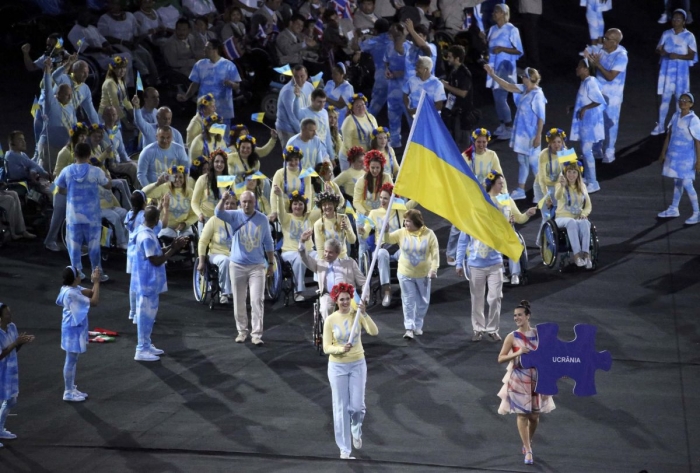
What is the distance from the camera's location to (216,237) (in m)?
16.3

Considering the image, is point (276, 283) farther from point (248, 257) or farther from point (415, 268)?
point (415, 268)

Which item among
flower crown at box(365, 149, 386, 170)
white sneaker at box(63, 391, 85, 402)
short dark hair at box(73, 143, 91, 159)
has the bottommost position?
white sneaker at box(63, 391, 85, 402)

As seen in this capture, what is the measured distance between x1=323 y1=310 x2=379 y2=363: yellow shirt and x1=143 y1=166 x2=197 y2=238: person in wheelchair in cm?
565

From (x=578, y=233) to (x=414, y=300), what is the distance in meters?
3.12

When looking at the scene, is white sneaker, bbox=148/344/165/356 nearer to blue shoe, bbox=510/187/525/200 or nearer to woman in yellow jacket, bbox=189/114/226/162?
woman in yellow jacket, bbox=189/114/226/162

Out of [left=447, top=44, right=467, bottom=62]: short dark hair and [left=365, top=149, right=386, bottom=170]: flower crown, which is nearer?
[left=365, top=149, right=386, bottom=170]: flower crown

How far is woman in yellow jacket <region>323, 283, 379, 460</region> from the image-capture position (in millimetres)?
12078

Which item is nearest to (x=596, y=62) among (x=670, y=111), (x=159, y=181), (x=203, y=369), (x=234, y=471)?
(x=670, y=111)

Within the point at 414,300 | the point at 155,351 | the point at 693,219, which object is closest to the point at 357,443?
the point at 414,300

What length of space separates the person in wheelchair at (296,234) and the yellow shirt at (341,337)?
13.8 feet

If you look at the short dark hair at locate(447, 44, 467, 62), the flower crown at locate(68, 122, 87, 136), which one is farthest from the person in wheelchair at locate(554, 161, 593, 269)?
the flower crown at locate(68, 122, 87, 136)

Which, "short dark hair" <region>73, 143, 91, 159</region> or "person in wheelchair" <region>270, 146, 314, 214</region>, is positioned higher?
"short dark hair" <region>73, 143, 91, 159</region>

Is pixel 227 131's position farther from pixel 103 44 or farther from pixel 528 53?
pixel 528 53

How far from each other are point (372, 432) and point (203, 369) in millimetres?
2481
